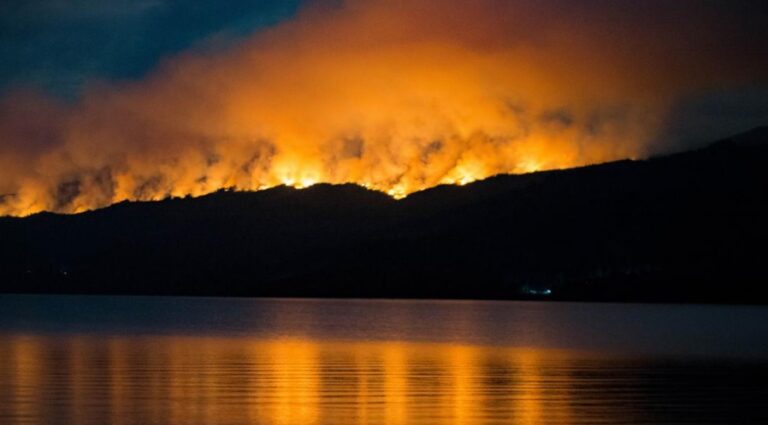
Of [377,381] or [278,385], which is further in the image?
[377,381]

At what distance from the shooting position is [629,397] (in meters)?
48.9

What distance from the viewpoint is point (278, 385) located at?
53.9 metres

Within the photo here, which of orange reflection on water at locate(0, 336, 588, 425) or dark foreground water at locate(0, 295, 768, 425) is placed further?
dark foreground water at locate(0, 295, 768, 425)

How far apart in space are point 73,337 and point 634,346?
133ft

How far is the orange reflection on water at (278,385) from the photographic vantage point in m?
43.0

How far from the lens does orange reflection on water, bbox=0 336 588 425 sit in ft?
141

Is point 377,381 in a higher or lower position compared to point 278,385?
higher

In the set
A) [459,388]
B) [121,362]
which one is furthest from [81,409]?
[121,362]

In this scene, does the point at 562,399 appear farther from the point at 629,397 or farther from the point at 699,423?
the point at 699,423

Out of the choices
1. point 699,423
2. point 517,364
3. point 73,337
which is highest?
point 73,337

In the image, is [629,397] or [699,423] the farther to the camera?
[629,397]

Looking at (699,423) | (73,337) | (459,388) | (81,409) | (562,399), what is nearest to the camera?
(699,423)

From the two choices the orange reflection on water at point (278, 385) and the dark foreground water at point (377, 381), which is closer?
the orange reflection on water at point (278, 385)

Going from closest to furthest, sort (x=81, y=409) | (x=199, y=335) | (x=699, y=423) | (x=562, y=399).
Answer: (x=699, y=423)
(x=81, y=409)
(x=562, y=399)
(x=199, y=335)
